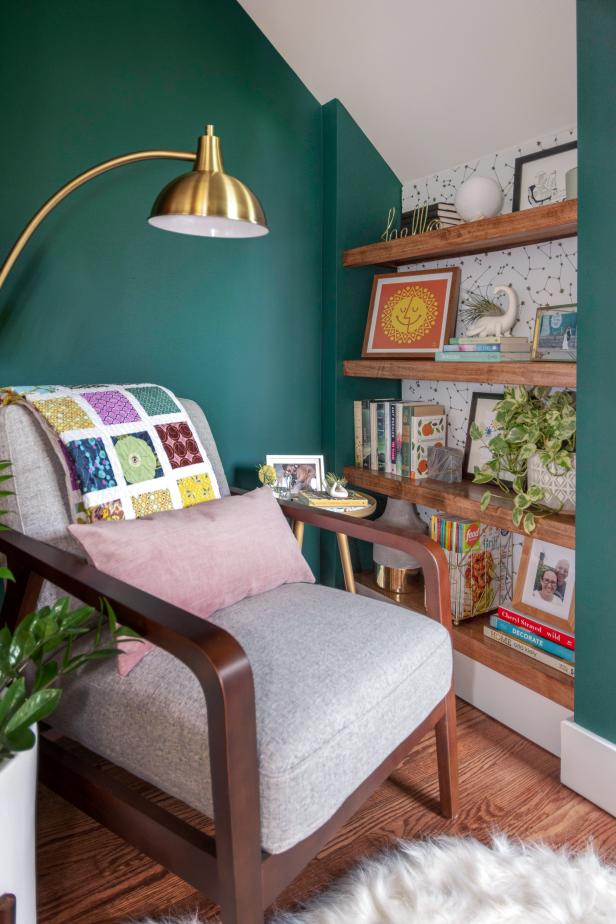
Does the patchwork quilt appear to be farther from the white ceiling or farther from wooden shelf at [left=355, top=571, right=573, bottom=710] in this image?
the white ceiling

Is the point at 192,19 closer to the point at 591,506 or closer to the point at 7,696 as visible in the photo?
the point at 591,506

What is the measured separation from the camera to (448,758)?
1438 mm

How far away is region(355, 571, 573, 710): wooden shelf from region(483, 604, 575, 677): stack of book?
2cm

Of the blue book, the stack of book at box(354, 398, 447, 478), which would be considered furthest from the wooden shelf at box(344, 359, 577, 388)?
the blue book

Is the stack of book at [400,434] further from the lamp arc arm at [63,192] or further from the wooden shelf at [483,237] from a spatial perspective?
the lamp arc arm at [63,192]

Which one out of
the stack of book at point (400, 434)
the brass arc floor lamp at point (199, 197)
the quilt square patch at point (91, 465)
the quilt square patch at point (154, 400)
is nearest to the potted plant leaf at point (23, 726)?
the quilt square patch at point (91, 465)

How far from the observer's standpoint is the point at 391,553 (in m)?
2.35

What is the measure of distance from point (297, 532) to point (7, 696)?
990 mm

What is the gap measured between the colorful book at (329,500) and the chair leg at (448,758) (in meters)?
0.73

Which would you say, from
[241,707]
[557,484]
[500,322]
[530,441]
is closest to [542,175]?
[500,322]

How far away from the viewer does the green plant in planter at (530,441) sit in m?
1.68

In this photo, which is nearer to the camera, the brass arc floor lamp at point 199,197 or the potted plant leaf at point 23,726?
the potted plant leaf at point 23,726

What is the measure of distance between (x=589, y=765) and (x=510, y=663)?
33 cm

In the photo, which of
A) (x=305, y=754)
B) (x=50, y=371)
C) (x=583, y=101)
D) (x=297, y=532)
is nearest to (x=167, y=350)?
(x=50, y=371)
